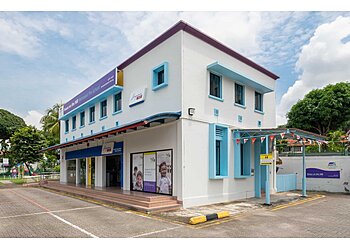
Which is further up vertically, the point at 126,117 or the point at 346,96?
the point at 346,96

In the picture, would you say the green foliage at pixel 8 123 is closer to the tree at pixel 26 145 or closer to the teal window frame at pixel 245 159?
the tree at pixel 26 145

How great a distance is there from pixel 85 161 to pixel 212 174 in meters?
11.0

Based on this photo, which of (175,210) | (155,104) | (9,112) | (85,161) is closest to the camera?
(175,210)

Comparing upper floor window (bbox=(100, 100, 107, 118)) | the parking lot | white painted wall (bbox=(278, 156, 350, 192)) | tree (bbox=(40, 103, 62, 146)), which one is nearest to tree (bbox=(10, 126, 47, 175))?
tree (bbox=(40, 103, 62, 146))

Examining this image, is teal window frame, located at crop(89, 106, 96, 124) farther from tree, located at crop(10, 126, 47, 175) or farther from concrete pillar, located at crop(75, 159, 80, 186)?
tree, located at crop(10, 126, 47, 175)

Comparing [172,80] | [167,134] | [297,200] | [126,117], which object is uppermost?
[172,80]

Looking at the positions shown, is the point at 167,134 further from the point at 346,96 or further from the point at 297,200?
the point at 346,96

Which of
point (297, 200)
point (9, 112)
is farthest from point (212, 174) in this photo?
point (9, 112)

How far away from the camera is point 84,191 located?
15.0 metres

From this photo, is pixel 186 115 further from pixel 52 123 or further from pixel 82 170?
pixel 52 123

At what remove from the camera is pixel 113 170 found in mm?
17016

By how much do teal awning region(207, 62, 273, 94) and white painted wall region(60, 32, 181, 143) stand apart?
1655mm

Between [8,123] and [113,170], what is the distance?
35.1 meters

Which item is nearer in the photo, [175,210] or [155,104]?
[175,210]
